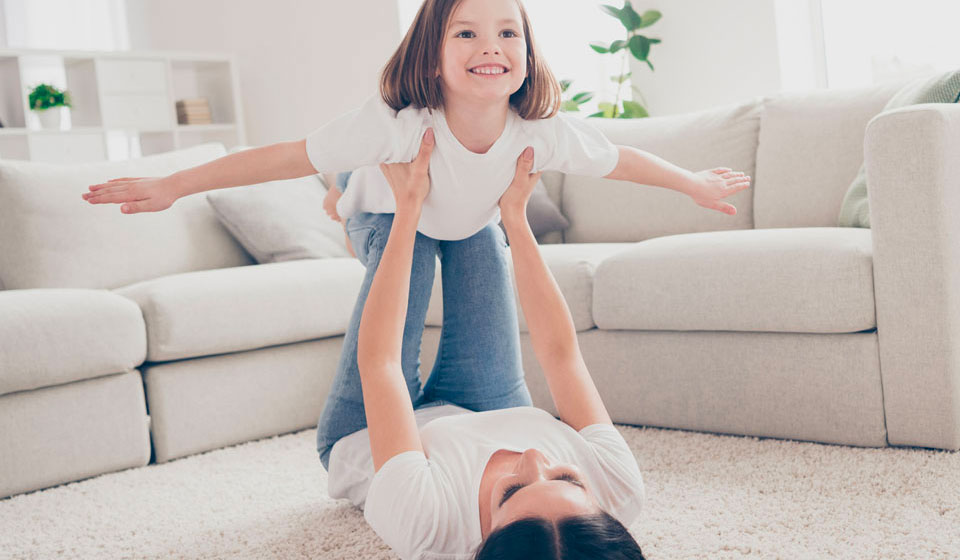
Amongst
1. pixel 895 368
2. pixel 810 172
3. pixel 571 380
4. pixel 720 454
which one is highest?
pixel 810 172

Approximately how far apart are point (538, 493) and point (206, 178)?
2.61 feet

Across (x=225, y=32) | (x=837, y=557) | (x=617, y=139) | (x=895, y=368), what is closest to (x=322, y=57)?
(x=225, y=32)

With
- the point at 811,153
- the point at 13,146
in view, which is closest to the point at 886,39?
the point at 811,153

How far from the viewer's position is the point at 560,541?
1.07m

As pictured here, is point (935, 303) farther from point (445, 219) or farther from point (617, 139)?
point (617, 139)

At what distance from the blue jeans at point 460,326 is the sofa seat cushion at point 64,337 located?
29.2 inches

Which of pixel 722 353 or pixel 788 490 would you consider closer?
pixel 788 490

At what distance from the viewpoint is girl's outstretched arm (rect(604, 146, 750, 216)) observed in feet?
5.67

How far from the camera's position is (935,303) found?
Answer: 188 centimetres

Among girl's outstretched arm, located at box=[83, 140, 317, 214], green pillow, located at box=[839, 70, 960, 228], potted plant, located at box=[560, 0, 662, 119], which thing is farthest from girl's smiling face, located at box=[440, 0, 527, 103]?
potted plant, located at box=[560, 0, 662, 119]

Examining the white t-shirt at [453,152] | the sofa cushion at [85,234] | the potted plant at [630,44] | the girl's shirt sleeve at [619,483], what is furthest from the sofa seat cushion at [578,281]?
the potted plant at [630,44]

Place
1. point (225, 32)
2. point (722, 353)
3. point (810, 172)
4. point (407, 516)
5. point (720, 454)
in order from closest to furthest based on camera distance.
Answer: point (407, 516) < point (720, 454) < point (722, 353) < point (810, 172) < point (225, 32)

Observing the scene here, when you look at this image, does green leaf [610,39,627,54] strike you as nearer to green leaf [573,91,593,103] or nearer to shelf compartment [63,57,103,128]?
green leaf [573,91,593,103]

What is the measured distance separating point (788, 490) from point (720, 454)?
298mm
